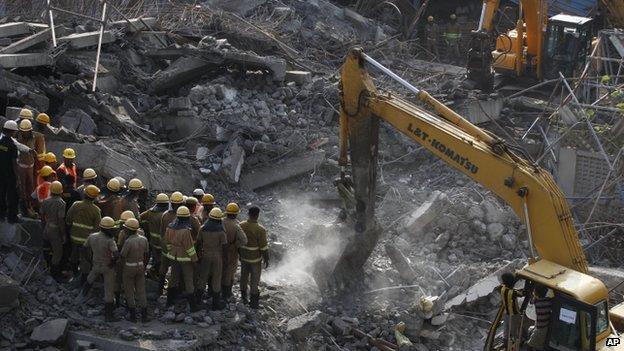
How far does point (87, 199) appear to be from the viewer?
11070 millimetres

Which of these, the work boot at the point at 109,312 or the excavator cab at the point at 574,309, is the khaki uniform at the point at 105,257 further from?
the excavator cab at the point at 574,309

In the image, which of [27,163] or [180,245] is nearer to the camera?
[180,245]

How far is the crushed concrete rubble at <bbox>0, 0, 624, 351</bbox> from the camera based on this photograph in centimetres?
1109

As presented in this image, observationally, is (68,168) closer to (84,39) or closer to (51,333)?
(51,333)

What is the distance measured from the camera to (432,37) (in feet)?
82.8

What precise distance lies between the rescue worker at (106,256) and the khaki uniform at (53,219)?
2.09ft

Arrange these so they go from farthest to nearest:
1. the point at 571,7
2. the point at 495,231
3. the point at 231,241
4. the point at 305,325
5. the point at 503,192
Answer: the point at 571,7 < the point at 495,231 < the point at 231,241 < the point at 305,325 < the point at 503,192

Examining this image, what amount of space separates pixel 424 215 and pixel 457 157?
12.0ft

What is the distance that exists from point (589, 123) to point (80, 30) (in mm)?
9341

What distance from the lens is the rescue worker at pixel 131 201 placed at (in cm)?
1135

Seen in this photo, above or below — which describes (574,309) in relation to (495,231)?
above

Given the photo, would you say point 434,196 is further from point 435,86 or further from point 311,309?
point 435,86

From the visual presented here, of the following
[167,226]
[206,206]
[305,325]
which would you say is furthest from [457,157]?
[167,226]

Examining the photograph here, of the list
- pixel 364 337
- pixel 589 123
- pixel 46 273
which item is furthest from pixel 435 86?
pixel 46 273
